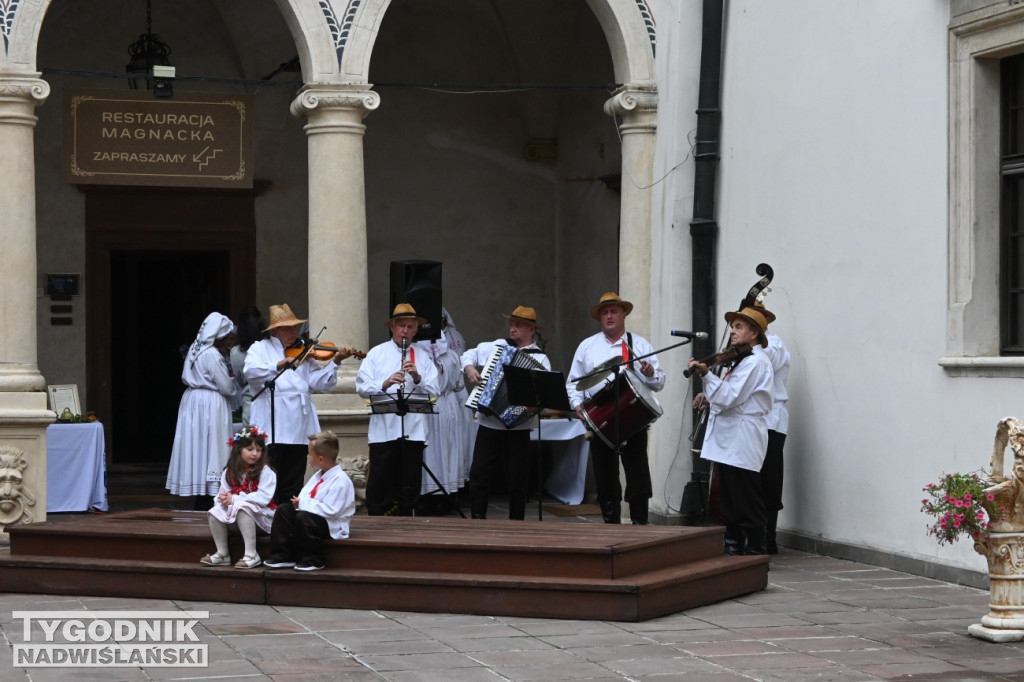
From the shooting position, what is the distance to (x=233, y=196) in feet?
51.2

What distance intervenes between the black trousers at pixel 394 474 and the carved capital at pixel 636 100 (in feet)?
10.5

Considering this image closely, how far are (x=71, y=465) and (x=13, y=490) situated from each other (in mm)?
1682

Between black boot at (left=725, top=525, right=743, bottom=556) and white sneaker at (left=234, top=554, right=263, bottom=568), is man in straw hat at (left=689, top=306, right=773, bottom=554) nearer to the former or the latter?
black boot at (left=725, top=525, right=743, bottom=556)

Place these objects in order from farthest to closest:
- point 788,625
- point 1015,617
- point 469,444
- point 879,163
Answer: point 469,444
point 879,163
point 788,625
point 1015,617

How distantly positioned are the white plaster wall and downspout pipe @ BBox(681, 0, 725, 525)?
10 cm

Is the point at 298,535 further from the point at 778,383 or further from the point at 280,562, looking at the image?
the point at 778,383

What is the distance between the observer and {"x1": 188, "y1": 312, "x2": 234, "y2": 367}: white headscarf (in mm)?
12734

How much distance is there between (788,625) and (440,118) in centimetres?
943

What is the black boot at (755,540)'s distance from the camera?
9812 millimetres

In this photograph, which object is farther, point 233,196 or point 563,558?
point 233,196

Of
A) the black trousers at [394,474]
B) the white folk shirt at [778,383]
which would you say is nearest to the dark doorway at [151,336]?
the black trousers at [394,474]

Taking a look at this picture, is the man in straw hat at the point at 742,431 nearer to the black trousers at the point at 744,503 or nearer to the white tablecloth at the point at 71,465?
the black trousers at the point at 744,503

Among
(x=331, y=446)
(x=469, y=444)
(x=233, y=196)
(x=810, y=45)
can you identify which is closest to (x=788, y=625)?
(x=331, y=446)

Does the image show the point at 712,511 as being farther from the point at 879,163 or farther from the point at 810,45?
the point at 810,45
